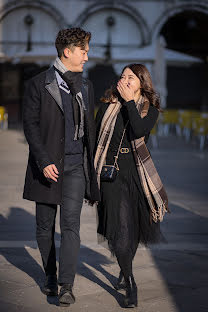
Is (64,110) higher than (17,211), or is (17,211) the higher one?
(64,110)

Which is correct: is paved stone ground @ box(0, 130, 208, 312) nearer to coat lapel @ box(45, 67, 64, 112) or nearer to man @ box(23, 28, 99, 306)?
man @ box(23, 28, 99, 306)

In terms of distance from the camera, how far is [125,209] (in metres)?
4.38

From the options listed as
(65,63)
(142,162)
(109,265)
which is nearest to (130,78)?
(65,63)

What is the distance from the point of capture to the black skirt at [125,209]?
436 cm

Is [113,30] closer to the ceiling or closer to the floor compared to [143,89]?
closer to the floor

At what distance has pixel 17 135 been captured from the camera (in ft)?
62.5

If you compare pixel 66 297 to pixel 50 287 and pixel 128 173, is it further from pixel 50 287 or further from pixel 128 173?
pixel 128 173

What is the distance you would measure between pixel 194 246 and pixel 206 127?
32.6 feet

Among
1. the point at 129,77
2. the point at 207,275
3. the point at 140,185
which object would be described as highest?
the point at 129,77

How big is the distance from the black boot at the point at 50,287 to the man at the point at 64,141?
0.21m

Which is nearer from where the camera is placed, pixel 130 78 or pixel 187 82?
pixel 130 78

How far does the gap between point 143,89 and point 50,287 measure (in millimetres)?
1352

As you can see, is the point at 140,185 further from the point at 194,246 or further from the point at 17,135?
the point at 17,135

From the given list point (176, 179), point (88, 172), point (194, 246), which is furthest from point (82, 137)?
point (176, 179)
